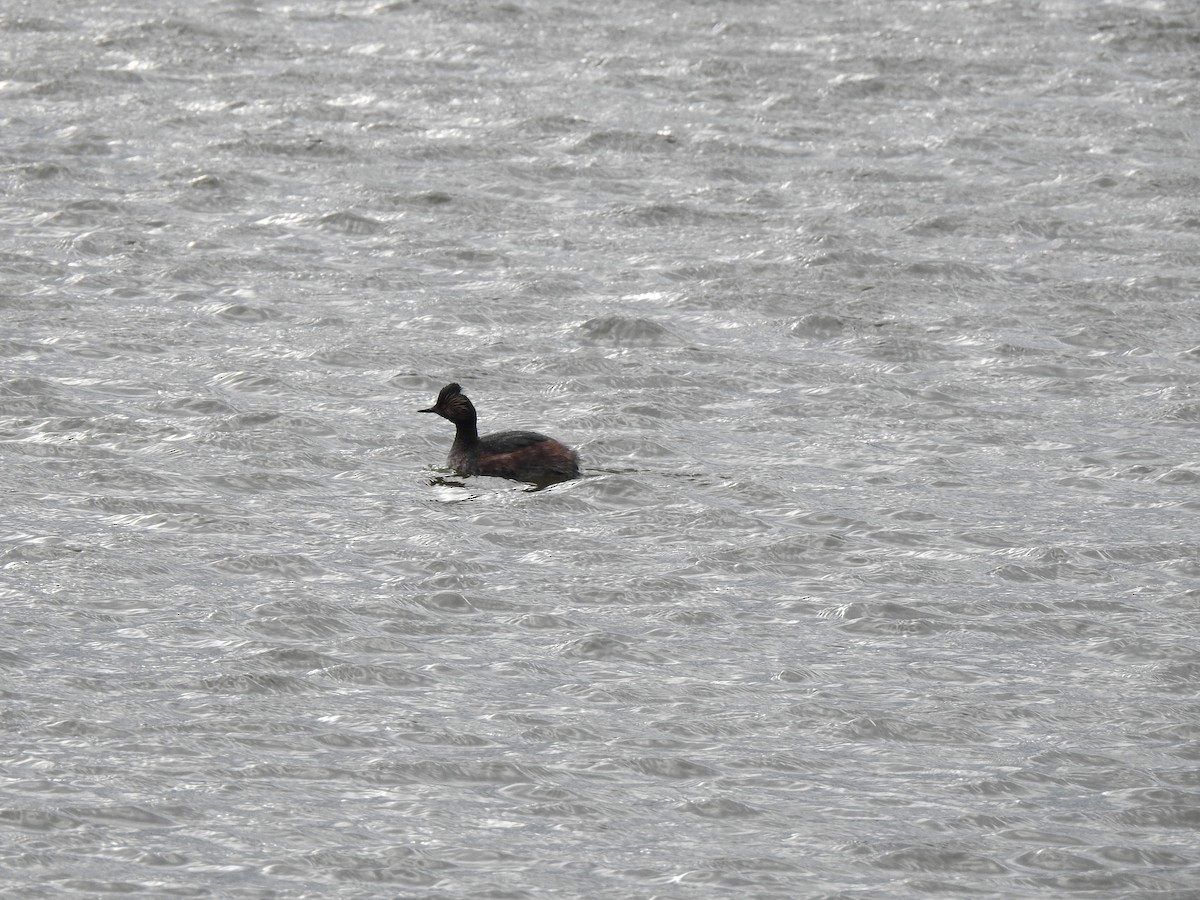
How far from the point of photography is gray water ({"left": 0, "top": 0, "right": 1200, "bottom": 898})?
32.1ft

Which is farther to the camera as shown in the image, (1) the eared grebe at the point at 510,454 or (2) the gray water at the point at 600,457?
(1) the eared grebe at the point at 510,454

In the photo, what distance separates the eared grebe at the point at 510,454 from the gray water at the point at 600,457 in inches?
5.3

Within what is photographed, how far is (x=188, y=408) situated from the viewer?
15.0 meters

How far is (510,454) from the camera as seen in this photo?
14.0 m

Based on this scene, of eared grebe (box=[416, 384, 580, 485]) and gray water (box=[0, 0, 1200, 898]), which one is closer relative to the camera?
gray water (box=[0, 0, 1200, 898])

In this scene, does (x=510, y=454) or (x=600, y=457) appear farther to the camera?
(x=600, y=457)

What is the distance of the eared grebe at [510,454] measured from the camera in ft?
45.9

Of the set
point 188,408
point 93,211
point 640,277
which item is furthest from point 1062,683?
point 93,211

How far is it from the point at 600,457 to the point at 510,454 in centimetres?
69

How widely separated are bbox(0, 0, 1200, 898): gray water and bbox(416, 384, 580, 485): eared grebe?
0.44ft

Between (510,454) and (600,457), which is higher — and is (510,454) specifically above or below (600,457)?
above

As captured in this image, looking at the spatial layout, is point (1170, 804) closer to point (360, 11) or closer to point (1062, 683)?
point (1062, 683)

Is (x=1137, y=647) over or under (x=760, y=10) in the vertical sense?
under

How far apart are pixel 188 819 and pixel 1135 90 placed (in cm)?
1668
